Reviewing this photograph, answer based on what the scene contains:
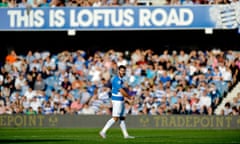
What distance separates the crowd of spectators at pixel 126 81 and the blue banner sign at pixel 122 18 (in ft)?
4.99

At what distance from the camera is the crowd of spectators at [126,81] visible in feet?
105

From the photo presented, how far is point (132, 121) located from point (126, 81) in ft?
9.97

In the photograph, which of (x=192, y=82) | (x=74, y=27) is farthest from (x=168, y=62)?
(x=74, y=27)

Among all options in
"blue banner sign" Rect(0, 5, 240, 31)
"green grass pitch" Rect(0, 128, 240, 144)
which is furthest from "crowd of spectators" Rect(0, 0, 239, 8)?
"green grass pitch" Rect(0, 128, 240, 144)

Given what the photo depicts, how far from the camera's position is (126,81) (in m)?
33.7

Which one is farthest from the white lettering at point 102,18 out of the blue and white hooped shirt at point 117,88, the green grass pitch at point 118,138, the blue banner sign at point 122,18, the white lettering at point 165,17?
the blue and white hooped shirt at point 117,88

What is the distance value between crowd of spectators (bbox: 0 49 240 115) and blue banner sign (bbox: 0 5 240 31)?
1.52 m

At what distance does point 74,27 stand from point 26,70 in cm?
295

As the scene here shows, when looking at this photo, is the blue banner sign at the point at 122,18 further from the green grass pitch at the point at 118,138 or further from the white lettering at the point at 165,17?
the green grass pitch at the point at 118,138

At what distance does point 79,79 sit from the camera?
3441cm

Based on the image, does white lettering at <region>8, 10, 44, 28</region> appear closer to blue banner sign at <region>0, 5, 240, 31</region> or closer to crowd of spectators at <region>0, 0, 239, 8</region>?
blue banner sign at <region>0, 5, 240, 31</region>

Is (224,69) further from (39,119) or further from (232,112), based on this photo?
(39,119)

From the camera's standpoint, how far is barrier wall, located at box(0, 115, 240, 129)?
30.2 meters

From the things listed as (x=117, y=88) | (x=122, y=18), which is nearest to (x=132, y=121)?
(x=122, y=18)
